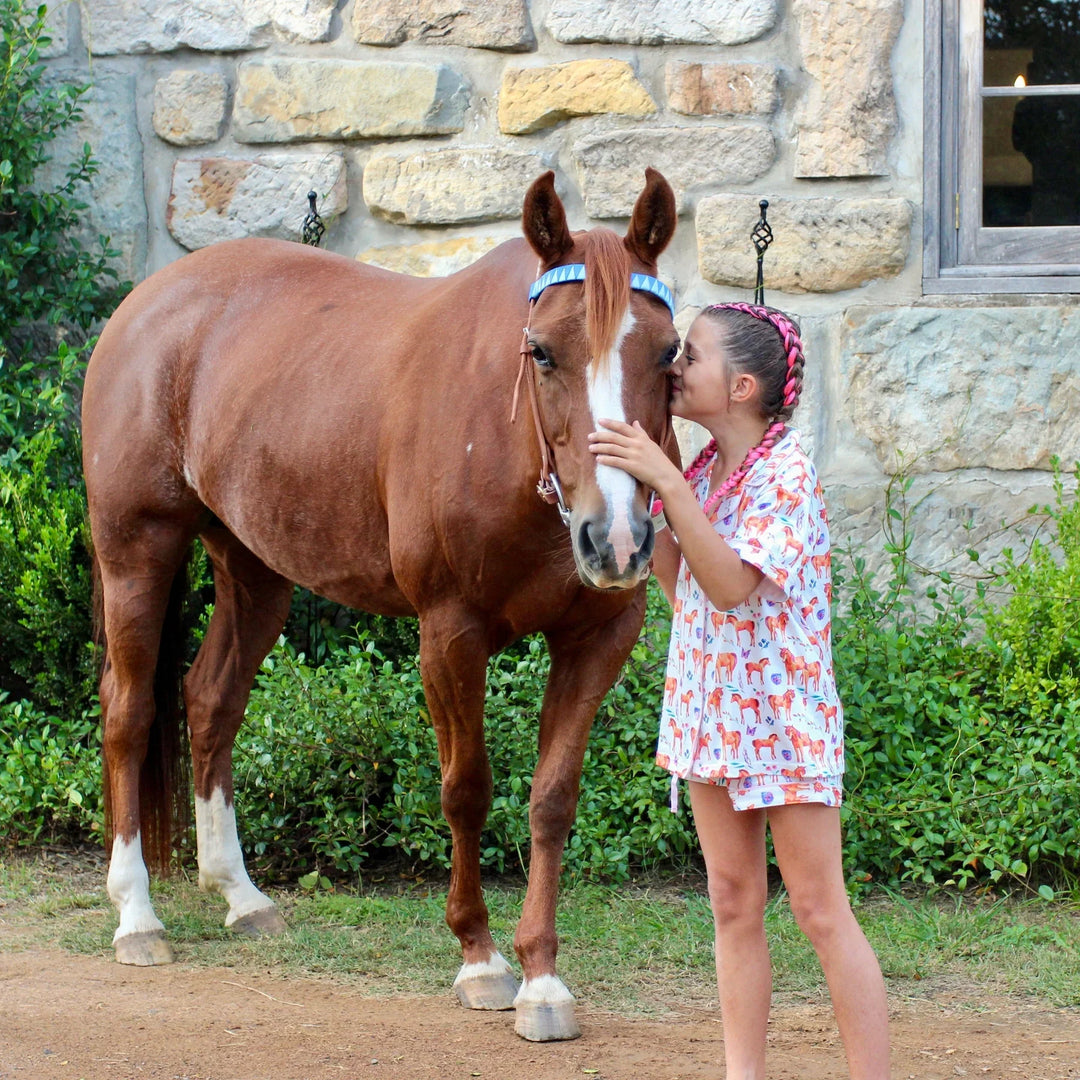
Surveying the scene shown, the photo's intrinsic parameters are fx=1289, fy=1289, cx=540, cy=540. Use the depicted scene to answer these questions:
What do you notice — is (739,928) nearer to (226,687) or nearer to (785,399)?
(785,399)

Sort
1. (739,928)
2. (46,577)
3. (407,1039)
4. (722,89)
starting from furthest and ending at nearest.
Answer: (722,89) → (46,577) → (407,1039) → (739,928)

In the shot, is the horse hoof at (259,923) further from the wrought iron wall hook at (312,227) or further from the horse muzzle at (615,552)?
the wrought iron wall hook at (312,227)

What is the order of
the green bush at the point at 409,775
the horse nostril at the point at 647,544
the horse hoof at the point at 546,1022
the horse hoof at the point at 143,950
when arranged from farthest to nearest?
the green bush at the point at 409,775
the horse hoof at the point at 143,950
the horse hoof at the point at 546,1022
the horse nostril at the point at 647,544

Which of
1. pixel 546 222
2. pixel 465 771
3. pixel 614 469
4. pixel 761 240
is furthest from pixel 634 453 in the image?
pixel 761 240

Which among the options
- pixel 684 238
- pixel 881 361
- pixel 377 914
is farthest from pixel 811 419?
pixel 377 914

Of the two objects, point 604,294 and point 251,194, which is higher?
point 251,194

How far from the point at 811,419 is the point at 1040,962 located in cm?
202

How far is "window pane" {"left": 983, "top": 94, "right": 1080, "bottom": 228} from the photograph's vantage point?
179 inches

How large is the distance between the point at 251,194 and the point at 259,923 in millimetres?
2689

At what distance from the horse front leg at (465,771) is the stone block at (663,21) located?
2542 millimetres

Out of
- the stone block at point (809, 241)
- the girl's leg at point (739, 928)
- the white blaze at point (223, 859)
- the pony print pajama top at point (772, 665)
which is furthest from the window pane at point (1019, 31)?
the white blaze at point (223, 859)

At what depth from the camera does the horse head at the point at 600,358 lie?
7.23 feet

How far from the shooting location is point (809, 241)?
446 centimetres

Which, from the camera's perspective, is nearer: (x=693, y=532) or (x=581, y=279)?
(x=693, y=532)
